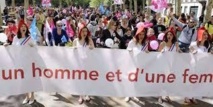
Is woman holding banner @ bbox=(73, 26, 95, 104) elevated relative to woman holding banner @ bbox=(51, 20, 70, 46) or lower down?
elevated

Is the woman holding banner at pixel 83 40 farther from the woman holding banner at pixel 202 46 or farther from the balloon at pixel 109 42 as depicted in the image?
the balloon at pixel 109 42

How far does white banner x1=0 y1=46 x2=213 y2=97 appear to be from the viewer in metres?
7.57

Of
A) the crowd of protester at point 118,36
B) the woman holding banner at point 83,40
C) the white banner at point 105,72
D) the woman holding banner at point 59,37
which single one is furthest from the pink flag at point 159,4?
the white banner at point 105,72

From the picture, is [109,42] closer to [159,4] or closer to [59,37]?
[59,37]

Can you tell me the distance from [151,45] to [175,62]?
1.18 metres

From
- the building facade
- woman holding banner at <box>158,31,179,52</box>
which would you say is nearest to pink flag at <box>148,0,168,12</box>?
woman holding banner at <box>158,31,179,52</box>

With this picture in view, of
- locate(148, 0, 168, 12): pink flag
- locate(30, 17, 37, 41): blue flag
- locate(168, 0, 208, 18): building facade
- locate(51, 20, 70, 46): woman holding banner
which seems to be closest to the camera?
locate(51, 20, 70, 46): woman holding banner

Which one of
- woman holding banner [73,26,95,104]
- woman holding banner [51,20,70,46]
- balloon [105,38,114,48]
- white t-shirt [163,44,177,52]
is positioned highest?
woman holding banner [73,26,95,104]

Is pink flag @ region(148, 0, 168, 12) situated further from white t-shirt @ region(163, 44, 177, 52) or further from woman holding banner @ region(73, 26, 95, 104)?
woman holding banner @ region(73, 26, 95, 104)

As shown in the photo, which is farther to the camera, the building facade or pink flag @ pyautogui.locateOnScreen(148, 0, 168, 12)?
the building facade

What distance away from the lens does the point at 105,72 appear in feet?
25.4

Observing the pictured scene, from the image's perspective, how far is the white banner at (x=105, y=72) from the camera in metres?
7.57

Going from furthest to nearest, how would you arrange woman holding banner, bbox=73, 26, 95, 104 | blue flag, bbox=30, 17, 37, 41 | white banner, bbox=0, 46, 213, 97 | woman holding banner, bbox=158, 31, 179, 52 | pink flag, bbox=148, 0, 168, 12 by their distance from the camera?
pink flag, bbox=148, 0, 168, 12, blue flag, bbox=30, 17, 37, 41, woman holding banner, bbox=158, 31, 179, 52, woman holding banner, bbox=73, 26, 95, 104, white banner, bbox=0, 46, 213, 97

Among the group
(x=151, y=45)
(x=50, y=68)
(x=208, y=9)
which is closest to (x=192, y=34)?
(x=151, y=45)
